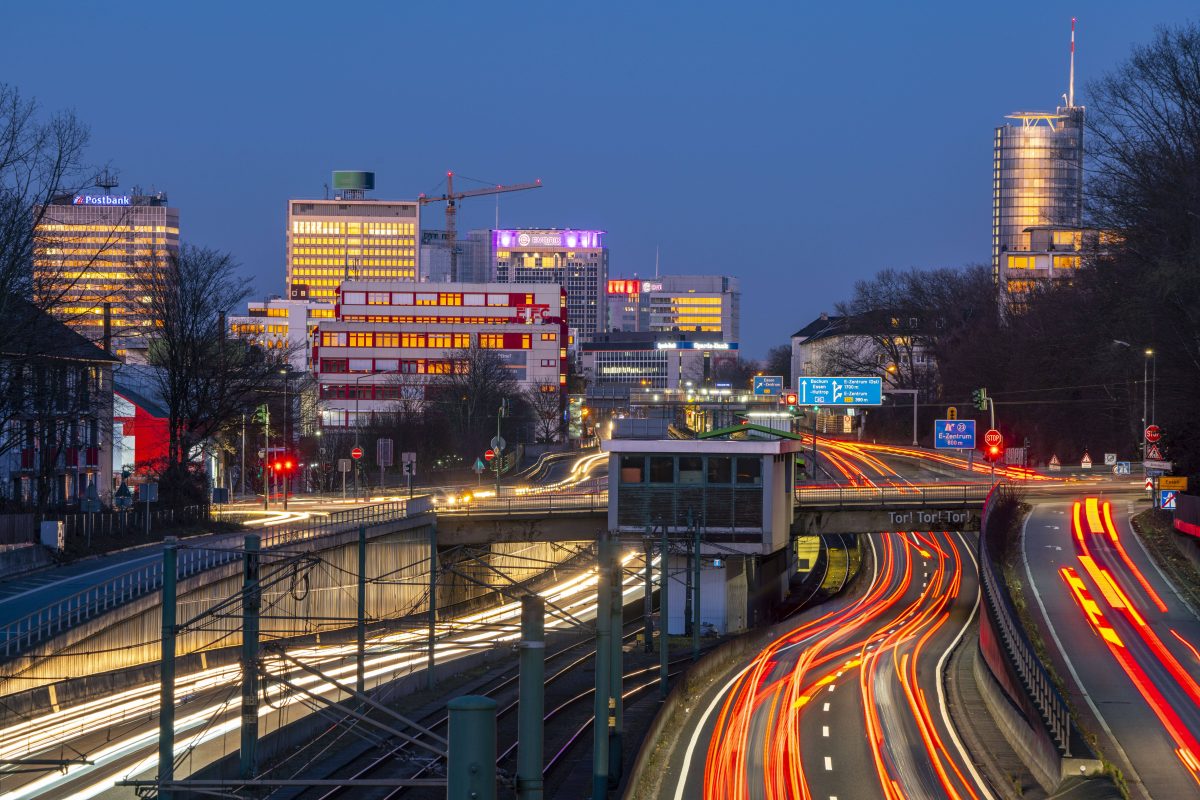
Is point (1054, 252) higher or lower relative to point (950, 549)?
higher

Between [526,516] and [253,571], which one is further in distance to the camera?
[526,516]

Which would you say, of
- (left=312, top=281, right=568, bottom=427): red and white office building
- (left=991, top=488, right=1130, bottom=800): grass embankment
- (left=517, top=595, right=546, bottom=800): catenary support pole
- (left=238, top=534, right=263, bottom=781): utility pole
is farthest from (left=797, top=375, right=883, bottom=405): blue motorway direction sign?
(left=312, top=281, right=568, bottom=427): red and white office building

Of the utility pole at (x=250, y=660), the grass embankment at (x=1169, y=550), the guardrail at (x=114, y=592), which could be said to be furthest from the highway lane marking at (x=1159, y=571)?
the utility pole at (x=250, y=660)

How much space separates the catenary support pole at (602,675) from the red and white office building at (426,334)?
392 feet

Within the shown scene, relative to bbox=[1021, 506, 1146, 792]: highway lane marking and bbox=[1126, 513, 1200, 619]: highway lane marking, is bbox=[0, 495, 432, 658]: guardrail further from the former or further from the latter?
bbox=[1126, 513, 1200, 619]: highway lane marking

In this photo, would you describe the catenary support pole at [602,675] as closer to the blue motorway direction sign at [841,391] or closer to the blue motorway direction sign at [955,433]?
the blue motorway direction sign at [955,433]

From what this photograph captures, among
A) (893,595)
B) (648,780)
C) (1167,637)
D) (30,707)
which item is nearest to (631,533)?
(893,595)

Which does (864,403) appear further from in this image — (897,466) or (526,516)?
(526,516)

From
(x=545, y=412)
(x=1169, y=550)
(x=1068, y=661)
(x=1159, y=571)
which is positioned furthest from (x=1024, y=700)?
(x=545, y=412)

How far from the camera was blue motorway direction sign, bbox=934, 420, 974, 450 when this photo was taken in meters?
72.6

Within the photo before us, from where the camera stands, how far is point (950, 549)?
7644cm

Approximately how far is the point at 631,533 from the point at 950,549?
28.2m

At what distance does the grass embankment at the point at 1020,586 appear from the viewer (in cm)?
2651

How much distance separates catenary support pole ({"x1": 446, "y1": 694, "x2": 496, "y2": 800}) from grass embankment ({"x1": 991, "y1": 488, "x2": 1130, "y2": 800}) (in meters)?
19.5
